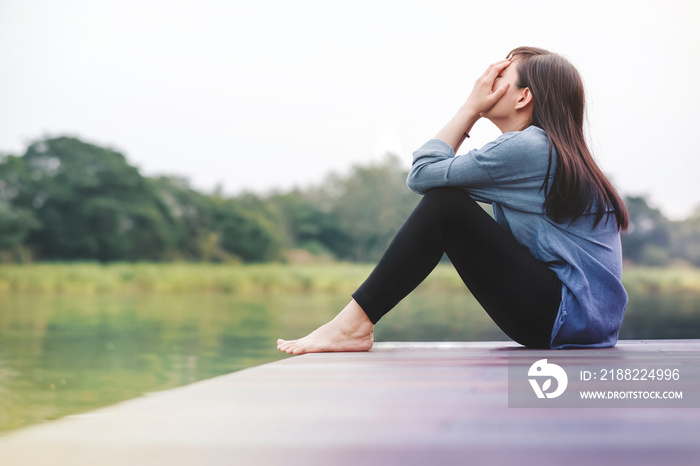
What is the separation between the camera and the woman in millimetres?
1282

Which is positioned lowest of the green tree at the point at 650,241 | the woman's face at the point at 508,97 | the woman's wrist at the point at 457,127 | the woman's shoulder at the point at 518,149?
the green tree at the point at 650,241

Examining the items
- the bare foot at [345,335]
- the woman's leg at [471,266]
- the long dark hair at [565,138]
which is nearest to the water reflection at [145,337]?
the bare foot at [345,335]

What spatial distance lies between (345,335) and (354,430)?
2.31ft

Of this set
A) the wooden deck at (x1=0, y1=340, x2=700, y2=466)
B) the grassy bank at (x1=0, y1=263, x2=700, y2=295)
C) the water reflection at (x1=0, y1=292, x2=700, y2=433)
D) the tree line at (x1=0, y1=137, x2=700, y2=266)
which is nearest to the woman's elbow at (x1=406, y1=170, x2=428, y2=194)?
the wooden deck at (x1=0, y1=340, x2=700, y2=466)

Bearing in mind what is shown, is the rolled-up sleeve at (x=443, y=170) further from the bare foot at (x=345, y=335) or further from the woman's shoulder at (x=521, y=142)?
the bare foot at (x=345, y=335)

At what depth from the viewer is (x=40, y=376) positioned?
3.91 metres

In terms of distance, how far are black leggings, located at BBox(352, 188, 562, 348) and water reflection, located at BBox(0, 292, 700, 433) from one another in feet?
6.84

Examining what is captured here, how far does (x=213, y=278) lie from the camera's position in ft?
44.0

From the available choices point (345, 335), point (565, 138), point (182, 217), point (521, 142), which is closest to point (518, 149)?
point (521, 142)

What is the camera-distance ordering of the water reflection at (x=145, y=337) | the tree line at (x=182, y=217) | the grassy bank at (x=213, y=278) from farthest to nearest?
1. the tree line at (x=182, y=217)
2. the grassy bank at (x=213, y=278)
3. the water reflection at (x=145, y=337)

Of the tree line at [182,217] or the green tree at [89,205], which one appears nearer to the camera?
the tree line at [182,217]

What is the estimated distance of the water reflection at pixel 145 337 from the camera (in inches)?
141

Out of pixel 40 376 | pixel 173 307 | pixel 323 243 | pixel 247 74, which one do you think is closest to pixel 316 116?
pixel 247 74

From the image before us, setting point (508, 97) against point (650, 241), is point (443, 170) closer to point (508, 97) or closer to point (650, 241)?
point (508, 97)
